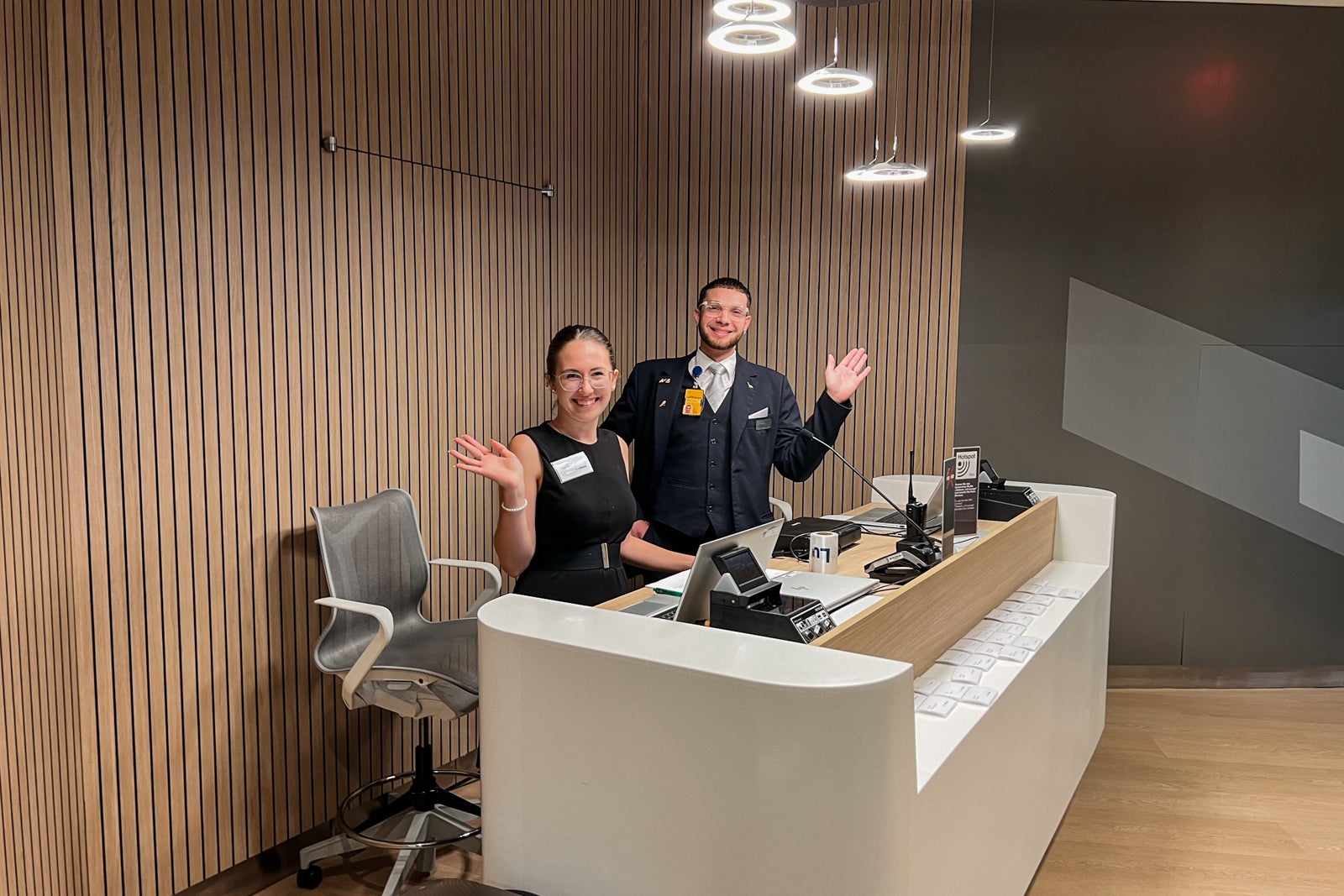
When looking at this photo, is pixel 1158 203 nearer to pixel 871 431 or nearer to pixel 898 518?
pixel 871 431

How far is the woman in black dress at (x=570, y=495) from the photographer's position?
316cm

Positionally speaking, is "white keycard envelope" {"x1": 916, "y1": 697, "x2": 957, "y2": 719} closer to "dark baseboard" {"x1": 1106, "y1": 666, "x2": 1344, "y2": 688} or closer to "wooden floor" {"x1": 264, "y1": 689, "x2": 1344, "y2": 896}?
"wooden floor" {"x1": 264, "y1": 689, "x2": 1344, "y2": 896}

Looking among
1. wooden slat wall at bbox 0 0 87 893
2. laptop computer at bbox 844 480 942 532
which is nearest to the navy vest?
laptop computer at bbox 844 480 942 532

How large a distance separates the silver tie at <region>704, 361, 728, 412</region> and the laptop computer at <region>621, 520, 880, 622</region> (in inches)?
54.3

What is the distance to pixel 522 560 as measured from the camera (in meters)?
3.14

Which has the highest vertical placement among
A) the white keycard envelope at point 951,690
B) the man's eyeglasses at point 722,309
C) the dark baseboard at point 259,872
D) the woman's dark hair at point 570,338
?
the man's eyeglasses at point 722,309

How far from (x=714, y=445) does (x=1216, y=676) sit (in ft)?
11.0

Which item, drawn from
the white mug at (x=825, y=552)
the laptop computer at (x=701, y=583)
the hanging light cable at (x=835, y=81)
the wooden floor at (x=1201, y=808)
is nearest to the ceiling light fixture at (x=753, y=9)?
the hanging light cable at (x=835, y=81)

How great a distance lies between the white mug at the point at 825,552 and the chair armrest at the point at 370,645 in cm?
132

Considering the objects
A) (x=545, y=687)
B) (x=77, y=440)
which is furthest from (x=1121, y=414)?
(x=77, y=440)

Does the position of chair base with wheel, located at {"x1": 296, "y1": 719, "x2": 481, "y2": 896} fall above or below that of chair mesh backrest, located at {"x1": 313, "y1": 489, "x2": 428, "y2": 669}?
below

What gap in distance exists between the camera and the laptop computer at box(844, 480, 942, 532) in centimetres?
337

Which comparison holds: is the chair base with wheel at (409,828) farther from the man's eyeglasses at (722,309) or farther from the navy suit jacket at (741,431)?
the man's eyeglasses at (722,309)

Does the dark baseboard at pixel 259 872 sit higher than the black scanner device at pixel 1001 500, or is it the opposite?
the black scanner device at pixel 1001 500
